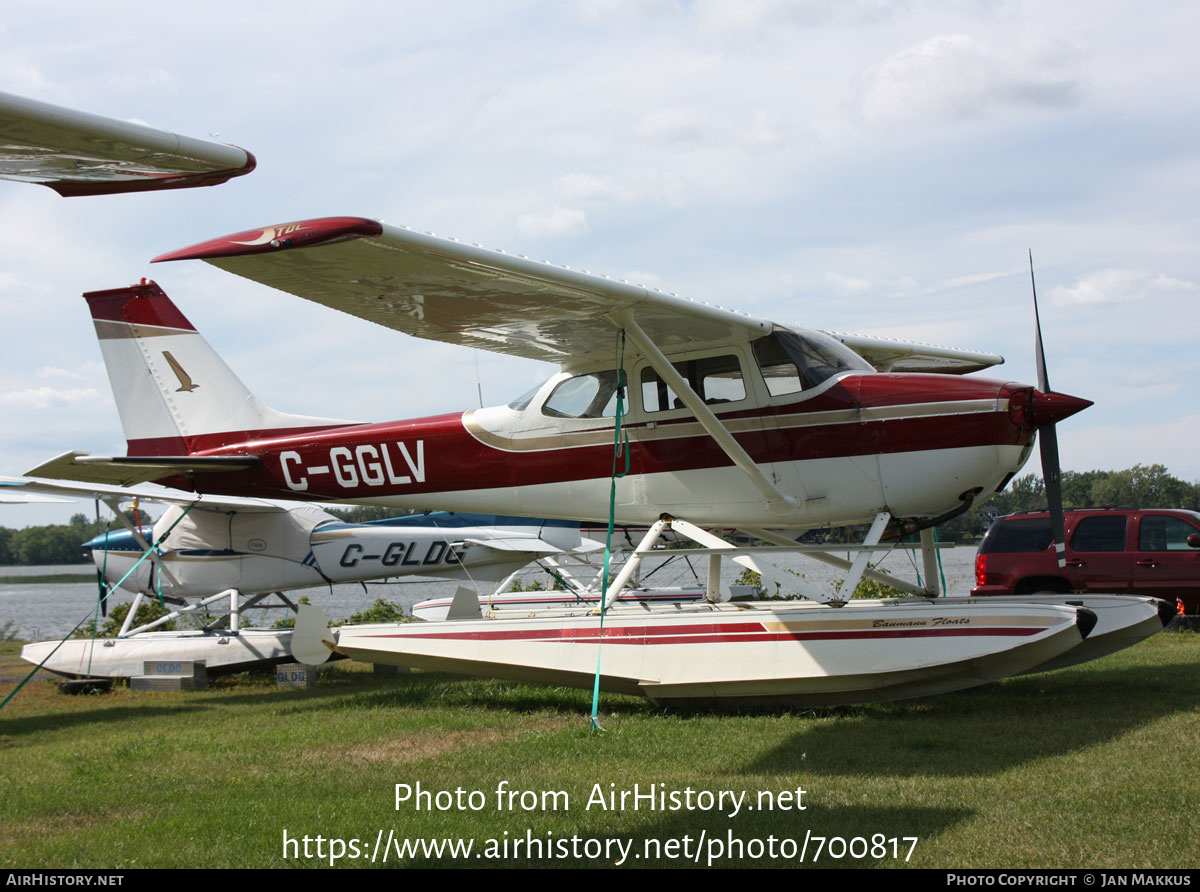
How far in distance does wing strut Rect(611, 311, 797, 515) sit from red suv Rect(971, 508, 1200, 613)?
17.8 ft

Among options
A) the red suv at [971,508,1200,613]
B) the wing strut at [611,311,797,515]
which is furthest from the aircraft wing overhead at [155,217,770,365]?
the red suv at [971,508,1200,613]

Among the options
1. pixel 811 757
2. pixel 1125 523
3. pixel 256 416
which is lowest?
pixel 811 757

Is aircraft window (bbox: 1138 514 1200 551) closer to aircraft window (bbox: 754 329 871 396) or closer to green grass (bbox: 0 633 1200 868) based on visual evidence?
green grass (bbox: 0 633 1200 868)

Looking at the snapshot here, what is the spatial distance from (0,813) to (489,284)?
409 centimetres

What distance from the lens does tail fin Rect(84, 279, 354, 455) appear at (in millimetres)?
11180

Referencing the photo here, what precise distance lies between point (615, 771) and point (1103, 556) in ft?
29.9

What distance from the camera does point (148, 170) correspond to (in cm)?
338

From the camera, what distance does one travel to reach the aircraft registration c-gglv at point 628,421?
658 cm

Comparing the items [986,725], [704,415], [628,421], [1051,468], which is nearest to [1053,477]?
[1051,468]

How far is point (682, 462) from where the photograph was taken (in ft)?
Result: 26.8

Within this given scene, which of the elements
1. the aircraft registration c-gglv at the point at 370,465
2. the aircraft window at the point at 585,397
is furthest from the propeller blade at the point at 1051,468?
the aircraft registration c-gglv at the point at 370,465

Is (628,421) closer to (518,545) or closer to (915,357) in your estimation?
(915,357)
